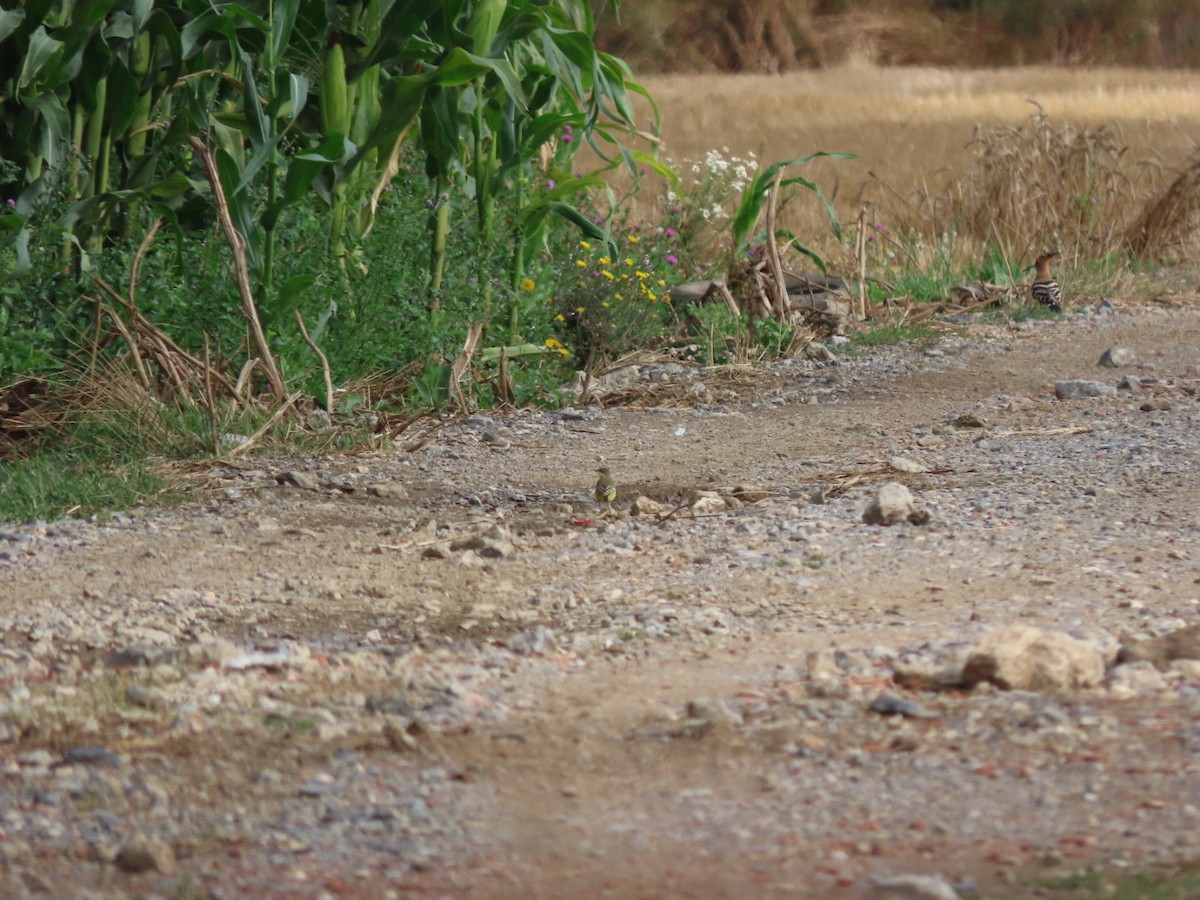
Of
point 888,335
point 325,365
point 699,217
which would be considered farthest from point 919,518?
point 699,217

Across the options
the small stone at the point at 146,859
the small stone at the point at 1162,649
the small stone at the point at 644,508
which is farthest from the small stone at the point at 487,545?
the small stone at the point at 146,859

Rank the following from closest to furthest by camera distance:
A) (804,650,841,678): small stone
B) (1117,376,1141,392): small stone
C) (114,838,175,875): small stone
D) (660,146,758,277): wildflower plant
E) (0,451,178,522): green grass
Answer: (114,838,175,875): small stone
(804,650,841,678): small stone
(0,451,178,522): green grass
(1117,376,1141,392): small stone
(660,146,758,277): wildflower plant

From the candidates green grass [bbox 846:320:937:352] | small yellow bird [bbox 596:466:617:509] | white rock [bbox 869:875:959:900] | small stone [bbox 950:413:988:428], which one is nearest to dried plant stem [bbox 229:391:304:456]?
small yellow bird [bbox 596:466:617:509]

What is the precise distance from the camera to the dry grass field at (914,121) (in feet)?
38.3

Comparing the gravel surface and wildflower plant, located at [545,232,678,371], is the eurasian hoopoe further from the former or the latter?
the gravel surface

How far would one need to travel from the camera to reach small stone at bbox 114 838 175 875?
1813 mm

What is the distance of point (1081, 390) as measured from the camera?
5.92 m

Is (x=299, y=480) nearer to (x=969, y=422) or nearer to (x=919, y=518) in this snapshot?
(x=919, y=518)

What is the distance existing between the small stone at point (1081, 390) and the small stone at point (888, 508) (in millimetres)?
2451

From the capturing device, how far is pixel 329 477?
171 inches

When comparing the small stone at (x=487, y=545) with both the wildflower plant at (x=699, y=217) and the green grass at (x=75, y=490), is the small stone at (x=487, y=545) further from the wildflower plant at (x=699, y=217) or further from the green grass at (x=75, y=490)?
the wildflower plant at (x=699, y=217)

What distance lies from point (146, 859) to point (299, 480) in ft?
8.01

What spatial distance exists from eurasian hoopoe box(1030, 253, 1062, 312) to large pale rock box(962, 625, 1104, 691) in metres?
6.44

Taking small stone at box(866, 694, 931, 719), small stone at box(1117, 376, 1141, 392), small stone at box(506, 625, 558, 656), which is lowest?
small stone at box(1117, 376, 1141, 392)
